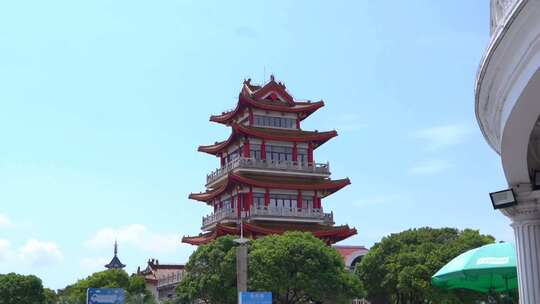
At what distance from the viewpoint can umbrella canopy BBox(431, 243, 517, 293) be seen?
44.1 feet

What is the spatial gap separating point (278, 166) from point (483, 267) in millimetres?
36601

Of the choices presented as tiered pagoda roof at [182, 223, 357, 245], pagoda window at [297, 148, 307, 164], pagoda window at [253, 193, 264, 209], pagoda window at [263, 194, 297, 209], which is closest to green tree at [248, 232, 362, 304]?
tiered pagoda roof at [182, 223, 357, 245]

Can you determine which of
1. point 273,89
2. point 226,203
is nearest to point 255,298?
point 226,203

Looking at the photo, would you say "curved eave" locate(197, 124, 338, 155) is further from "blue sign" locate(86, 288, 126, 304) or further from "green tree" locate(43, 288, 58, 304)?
"green tree" locate(43, 288, 58, 304)

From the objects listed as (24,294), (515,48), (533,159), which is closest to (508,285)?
(533,159)

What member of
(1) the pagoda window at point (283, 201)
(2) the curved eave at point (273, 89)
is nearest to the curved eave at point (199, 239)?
(1) the pagoda window at point (283, 201)

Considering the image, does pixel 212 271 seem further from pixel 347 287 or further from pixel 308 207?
pixel 308 207

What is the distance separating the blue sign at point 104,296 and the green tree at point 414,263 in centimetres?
1674

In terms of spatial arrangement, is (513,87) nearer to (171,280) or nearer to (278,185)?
(278,185)

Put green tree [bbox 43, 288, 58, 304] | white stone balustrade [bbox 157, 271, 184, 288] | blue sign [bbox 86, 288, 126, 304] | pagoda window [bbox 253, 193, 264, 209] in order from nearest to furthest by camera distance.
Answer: blue sign [bbox 86, 288, 126, 304]
pagoda window [bbox 253, 193, 264, 209]
white stone balustrade [bbox 157, 271, 184, 288]
green tree [bbox 43, 288, 58, 304]

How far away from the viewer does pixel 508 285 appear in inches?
605

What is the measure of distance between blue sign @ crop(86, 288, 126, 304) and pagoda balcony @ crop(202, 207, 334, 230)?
12.7 meters

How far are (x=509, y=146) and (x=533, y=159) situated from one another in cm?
205

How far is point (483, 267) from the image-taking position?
44.3 ft
